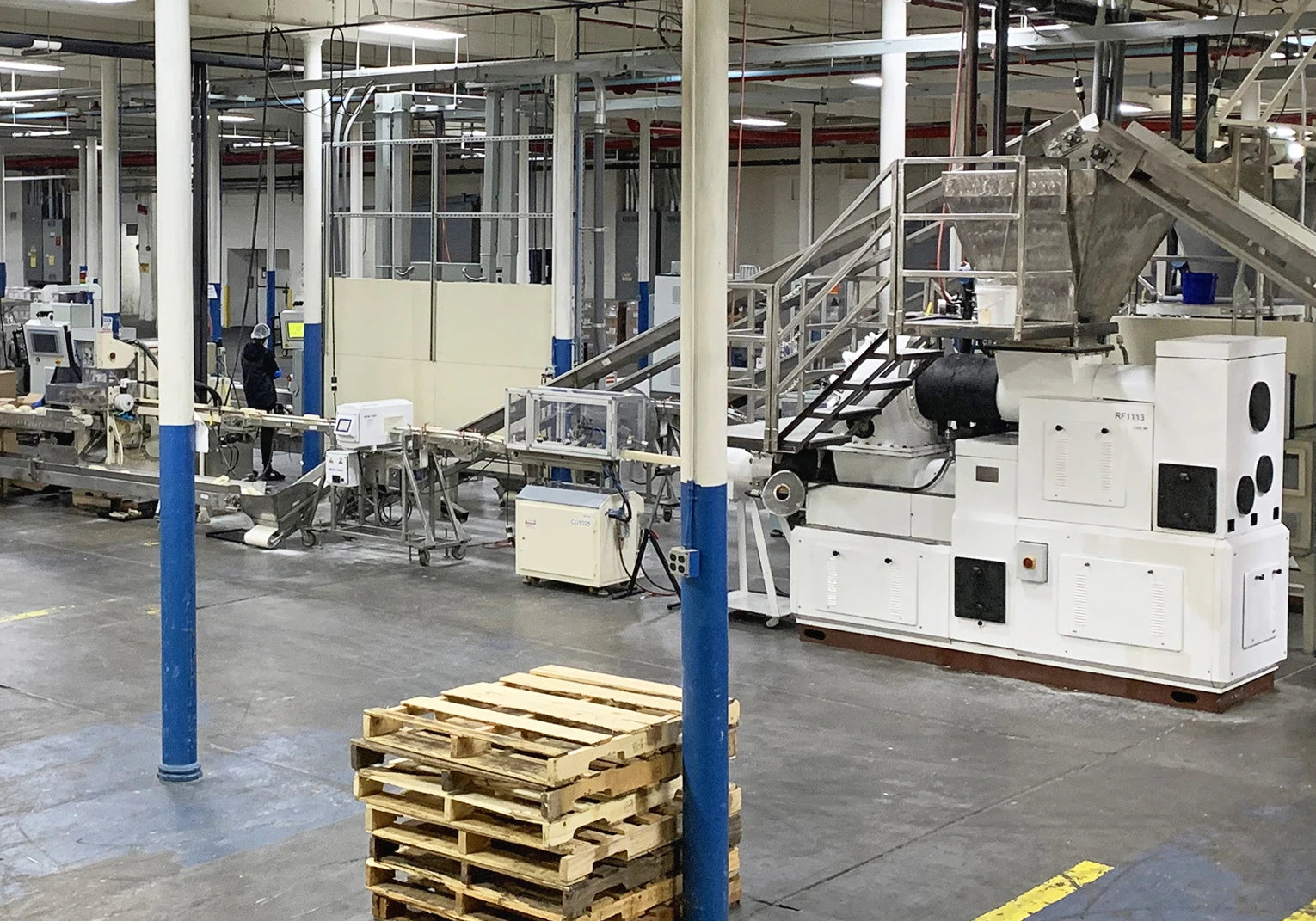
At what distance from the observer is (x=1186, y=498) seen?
959cm

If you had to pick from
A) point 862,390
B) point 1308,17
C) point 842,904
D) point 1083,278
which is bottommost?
point 842,904

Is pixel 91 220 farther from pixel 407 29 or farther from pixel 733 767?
pixel 733 767

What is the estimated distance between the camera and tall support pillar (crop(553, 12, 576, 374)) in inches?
640

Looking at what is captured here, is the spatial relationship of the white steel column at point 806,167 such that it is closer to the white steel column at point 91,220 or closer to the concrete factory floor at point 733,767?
the white steel column at point 91,220

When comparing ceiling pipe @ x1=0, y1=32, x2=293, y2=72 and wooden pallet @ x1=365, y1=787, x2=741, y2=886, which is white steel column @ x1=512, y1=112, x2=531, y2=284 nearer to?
ceiling pipe @ x1=0, y1=32, x2=293, y2=72

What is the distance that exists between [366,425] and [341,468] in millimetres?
451

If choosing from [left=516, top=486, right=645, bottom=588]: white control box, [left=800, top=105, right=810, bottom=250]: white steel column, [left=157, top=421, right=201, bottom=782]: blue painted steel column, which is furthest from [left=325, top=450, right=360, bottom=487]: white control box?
[left=800, top=105, right=810, bottom=250]: white steel column

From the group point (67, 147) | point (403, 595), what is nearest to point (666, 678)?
point (403, 595)

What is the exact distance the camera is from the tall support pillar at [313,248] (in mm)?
18078

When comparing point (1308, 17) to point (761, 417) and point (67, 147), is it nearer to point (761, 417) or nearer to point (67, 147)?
point (761, 417)

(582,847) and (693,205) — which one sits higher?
(693,205)

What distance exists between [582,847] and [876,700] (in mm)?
4363

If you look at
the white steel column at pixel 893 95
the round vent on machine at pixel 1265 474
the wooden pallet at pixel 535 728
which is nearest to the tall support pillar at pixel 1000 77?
the round vent on machine at pixel 1265 474

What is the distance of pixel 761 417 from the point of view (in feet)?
54.8
